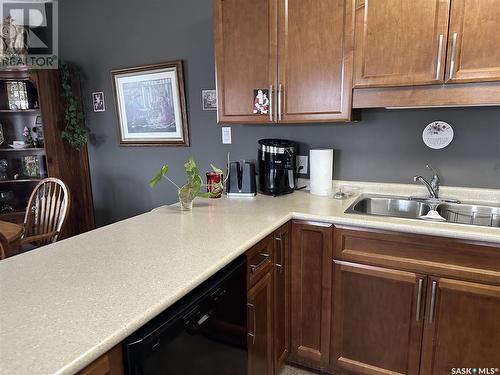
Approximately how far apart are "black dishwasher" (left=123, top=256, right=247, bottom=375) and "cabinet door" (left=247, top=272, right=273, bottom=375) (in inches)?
3.9

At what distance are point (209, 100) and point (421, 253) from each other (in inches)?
68.9

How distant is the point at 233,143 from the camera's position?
8.13 ft

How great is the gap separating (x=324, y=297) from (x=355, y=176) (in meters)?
0.80

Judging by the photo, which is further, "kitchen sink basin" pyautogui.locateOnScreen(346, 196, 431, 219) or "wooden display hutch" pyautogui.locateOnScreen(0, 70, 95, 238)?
"wooden display hutch" pyautogui.locateOnScreen(0, 70, 95, 238)

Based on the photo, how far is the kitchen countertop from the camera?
685mm

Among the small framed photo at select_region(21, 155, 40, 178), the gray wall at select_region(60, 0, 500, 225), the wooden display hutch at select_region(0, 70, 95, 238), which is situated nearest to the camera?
the gray wall at select_region(60, 0, 500, 225)

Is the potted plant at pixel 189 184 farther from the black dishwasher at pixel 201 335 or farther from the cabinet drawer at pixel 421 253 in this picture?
the cabinet drawer at pixel 421 253

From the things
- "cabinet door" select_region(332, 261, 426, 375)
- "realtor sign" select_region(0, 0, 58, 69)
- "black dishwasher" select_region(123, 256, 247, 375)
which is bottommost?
"cabinet door" select_region(332, 261, 426, 375)

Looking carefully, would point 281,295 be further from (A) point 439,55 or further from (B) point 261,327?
A: (A) point 439,55

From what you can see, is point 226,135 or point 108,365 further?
point 226,135

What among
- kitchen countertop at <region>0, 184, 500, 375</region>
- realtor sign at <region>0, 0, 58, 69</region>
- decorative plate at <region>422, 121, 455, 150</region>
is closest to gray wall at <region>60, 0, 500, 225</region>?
decorative plate at <region>422, 121, 455, 150</region>

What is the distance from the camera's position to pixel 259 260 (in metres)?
1.44

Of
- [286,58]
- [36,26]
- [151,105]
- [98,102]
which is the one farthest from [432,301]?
[36,26]

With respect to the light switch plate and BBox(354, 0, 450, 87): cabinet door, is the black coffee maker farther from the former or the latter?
BBox(354, 0, 450, 87): cabinet door
